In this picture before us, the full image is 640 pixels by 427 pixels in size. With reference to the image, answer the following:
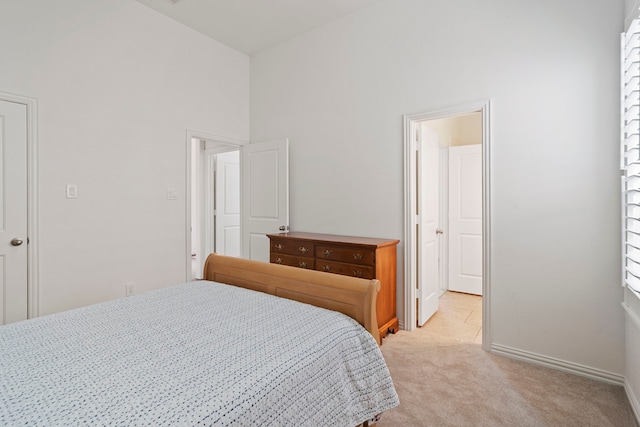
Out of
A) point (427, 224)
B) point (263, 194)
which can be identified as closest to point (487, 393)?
point (427, 224)

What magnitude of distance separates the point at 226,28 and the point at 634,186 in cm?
394

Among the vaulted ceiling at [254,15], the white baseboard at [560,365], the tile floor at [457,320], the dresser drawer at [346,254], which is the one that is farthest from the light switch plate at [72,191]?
the white baseboard at [560,365]

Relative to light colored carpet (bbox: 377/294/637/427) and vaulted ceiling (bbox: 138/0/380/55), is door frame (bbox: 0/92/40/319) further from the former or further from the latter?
light colored carpet (bbox: 377/294/637/427)

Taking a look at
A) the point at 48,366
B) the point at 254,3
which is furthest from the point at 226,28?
the point at 48,366

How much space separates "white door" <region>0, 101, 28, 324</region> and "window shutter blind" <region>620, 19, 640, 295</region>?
416 centimetres

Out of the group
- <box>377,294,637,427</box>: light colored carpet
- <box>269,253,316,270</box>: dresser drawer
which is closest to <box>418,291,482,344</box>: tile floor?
<box>377,294,637,427</box>: light colored carpet

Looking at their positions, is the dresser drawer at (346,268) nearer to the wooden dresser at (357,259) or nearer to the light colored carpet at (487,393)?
the wooden dresser at (357,259)

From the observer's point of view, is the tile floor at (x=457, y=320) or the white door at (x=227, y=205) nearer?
the tile floor at (x=457, y=320)

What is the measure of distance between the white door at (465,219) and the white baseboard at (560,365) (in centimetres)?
177

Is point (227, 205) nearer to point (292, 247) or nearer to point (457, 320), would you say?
point (292, 247)

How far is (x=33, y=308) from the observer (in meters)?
2.65

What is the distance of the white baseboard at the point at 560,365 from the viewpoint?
85.2 inches

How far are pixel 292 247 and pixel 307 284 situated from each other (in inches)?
57.4

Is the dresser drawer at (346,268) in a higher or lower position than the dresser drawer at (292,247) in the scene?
lower
